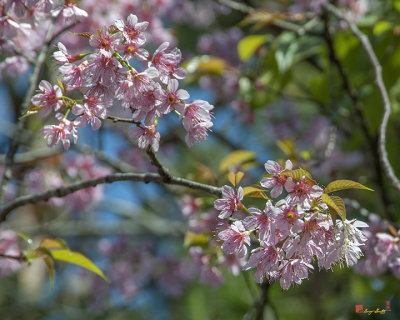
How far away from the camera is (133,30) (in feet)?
3.82

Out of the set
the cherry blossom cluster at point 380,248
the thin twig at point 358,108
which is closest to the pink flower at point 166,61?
the cherry blossom cluster at point 380,248

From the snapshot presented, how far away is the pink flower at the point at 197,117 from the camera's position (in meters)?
1.20

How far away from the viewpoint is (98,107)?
117 cm

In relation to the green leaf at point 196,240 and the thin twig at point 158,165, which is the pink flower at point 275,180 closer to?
the thin twig at point 158,165

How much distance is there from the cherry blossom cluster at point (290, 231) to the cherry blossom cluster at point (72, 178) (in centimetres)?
195

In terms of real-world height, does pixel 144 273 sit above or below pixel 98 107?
below

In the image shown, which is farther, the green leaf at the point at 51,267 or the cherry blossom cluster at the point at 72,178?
the cherry blossom cluster at the point at 72,178

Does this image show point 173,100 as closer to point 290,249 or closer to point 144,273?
point 290,249

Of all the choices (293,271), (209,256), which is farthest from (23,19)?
(293,271)

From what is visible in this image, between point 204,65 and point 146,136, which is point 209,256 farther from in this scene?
point 204,65

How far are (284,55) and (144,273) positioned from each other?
1.97 meters

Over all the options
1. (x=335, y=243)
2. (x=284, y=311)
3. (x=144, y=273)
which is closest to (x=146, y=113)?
(x=335, y=243)

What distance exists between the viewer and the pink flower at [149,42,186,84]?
118 centimetres

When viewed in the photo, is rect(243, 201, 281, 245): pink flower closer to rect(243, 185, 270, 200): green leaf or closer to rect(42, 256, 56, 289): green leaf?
rect(243, 185, 270, 200): green leaf
